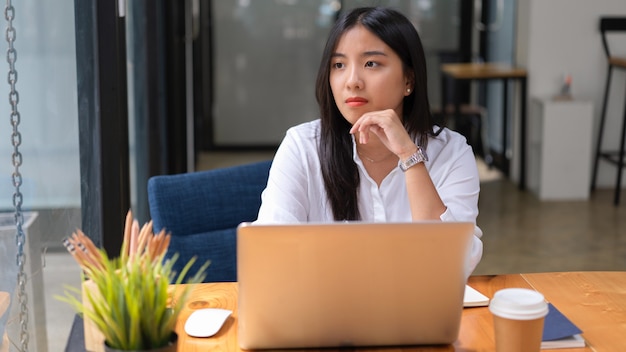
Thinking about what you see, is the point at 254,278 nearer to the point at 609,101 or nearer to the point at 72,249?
the point at 72,249

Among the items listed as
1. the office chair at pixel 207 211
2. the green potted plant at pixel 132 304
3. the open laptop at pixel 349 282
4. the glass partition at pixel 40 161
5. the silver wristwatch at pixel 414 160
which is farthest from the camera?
the office chair at pixel 207 211

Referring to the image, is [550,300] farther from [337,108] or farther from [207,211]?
[207,211]

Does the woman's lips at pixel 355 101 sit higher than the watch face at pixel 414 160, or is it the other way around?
the woman's lips at pixel 355 101

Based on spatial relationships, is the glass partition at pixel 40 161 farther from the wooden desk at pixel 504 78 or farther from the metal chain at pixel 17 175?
the wooden desk at pixel 504 78

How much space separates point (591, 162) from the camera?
20.8 ft

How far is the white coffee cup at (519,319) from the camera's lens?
1.33 m

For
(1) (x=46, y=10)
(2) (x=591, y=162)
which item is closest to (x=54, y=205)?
(1) (x=46, y=10)

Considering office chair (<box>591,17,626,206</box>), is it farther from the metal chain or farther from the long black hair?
the metal chain

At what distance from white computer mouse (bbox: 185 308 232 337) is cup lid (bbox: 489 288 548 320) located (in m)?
0.48

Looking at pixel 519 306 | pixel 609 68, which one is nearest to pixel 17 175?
pixel 519 306

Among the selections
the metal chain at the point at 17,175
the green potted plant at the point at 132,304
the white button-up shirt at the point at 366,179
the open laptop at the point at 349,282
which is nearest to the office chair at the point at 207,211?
the white button-up shirt at the point at 366,179

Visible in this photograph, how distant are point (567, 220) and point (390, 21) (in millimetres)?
3758

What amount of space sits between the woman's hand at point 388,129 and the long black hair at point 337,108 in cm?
19

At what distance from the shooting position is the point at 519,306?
4.34 feet
